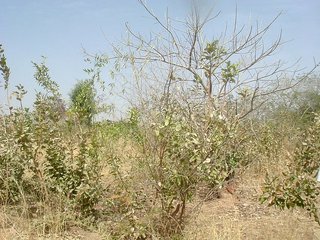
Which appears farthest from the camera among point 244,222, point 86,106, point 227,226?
point 86,106

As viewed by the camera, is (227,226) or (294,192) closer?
(294,192)


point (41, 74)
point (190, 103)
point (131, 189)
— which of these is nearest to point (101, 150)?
point (131, 189)

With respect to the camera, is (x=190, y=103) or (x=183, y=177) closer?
(x=183, y=177)

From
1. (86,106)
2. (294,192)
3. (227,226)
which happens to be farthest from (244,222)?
(86,106)

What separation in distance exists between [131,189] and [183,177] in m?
0.59

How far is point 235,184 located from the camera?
17.3 ft

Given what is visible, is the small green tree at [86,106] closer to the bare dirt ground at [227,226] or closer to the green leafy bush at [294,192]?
the bare dirt ground at [227,226]

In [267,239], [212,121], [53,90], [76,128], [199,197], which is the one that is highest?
[53,90]

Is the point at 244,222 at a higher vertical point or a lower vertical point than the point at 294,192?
lower

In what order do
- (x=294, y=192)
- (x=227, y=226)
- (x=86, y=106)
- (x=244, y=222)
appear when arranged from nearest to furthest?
(x=294, y=192), (x=227, y=226), (x=244, y=222), (x=86, y=106)

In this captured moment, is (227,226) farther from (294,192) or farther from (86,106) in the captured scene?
(86,106)

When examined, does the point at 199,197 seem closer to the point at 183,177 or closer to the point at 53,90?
the point at 183,177

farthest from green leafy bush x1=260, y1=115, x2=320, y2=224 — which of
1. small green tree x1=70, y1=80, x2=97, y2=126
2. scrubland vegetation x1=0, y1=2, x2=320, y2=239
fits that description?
small green tree x1=70, y1=80, x2=97, y2=126

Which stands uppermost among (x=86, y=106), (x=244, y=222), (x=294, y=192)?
(x=86, y=106)
